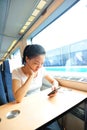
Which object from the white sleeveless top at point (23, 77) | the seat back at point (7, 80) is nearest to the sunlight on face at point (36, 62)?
the white sleeveless top at point (23, 77)

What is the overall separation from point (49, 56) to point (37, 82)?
3.92ft

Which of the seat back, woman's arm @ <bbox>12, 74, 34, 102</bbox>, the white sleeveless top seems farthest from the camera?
the seat back

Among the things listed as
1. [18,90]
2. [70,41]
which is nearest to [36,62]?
[18,90]

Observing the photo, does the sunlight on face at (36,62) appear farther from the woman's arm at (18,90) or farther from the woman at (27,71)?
the woman's arm at (18,90)

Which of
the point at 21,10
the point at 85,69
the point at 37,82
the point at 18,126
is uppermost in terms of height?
the point at 21,10

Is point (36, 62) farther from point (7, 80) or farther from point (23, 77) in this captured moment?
point (7, 80)

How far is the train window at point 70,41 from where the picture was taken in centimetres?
151

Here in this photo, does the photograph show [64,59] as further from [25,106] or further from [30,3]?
[25,106]

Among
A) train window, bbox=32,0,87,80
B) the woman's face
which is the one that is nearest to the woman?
the woman's face

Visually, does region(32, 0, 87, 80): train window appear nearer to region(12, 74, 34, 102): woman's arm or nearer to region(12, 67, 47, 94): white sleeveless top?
region(12, 67, 47, 94): white sleeveless top

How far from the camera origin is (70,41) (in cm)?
173

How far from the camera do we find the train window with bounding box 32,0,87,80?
151 centimetres

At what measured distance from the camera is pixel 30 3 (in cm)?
159

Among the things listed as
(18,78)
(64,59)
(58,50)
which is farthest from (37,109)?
(58,50)
